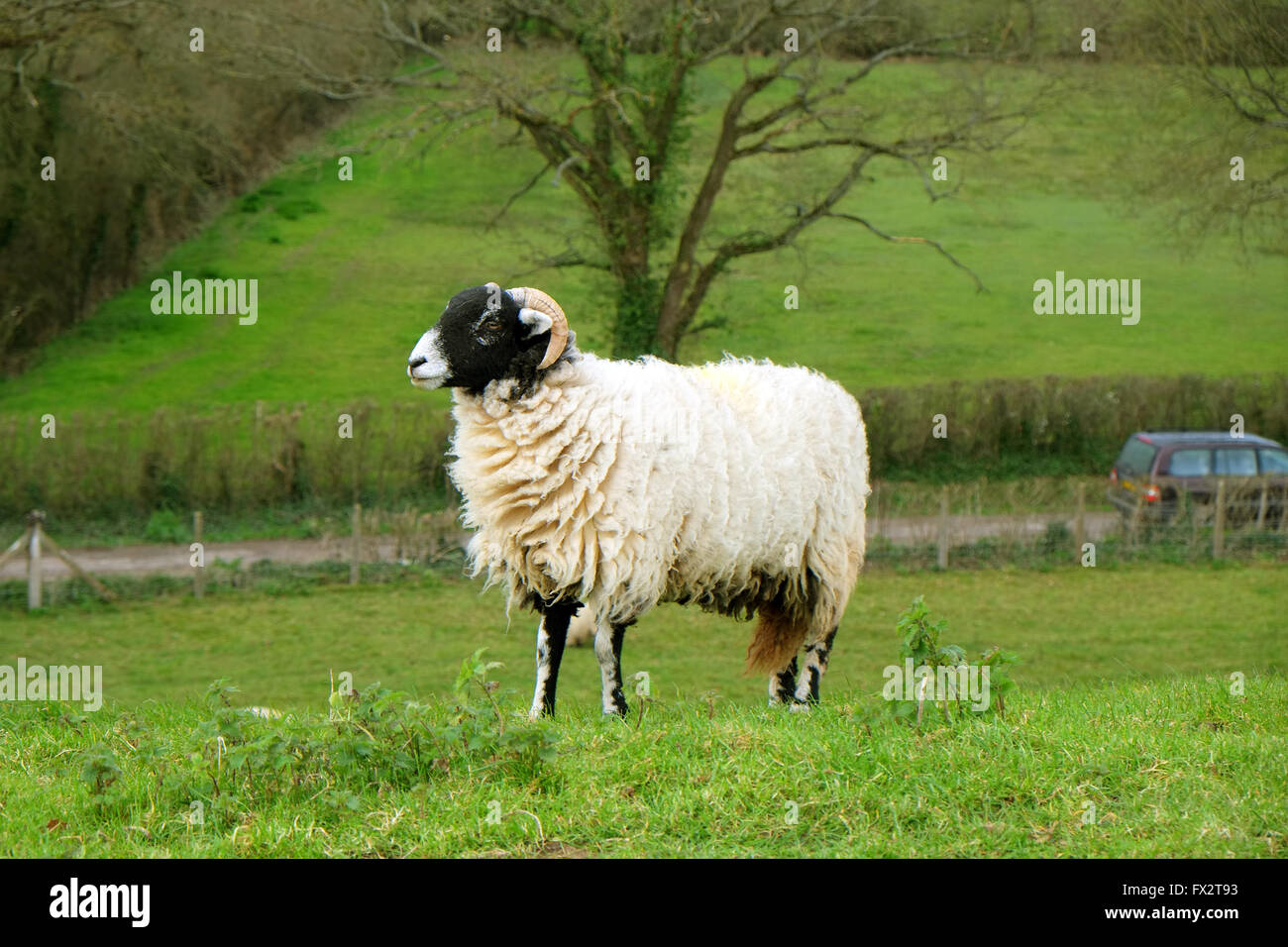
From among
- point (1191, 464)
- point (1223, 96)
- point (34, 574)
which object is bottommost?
point (34, 574)

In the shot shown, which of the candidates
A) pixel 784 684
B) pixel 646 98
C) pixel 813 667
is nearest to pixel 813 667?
pixel 813 667

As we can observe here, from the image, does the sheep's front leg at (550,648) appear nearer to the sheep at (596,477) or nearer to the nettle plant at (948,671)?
the sheep at (596,477)

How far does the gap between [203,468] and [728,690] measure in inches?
505

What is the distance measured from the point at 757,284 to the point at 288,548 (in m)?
23.6

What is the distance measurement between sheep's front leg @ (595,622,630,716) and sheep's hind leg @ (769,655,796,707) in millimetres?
1771

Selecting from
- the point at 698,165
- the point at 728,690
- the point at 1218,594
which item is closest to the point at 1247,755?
the point at 728,690

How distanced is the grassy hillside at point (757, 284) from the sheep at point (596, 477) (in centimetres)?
1894

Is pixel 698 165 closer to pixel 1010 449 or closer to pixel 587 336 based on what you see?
pixel 587 336

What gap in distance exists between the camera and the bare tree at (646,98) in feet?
80.5

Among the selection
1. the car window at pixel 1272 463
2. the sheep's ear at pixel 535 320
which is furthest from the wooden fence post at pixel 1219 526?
the sheep's ear at pixel 535 320

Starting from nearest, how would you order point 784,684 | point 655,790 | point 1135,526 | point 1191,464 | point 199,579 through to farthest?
point 655,790, point 784,684, point 199,579, point 1135,526, point 1191,464

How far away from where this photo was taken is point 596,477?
790 cm

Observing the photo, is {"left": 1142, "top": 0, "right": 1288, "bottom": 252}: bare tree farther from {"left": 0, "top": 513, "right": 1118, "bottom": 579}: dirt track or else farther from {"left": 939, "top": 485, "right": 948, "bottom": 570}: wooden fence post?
{"left": 939, "top": 485, "right": 948, "bottom": 570}: wooden fence post

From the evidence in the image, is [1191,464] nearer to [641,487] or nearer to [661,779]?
[641,487]
